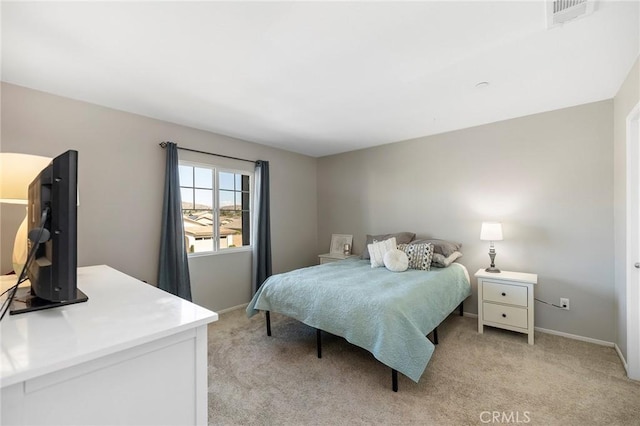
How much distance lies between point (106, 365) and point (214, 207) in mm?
3013

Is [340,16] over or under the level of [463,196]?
over

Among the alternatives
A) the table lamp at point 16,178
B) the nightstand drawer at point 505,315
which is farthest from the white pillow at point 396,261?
the table lamp at point 16,178

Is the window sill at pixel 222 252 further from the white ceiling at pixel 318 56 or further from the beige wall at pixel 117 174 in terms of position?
the white ceiling at pixel 318 56

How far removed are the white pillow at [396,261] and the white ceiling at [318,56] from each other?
1546mm

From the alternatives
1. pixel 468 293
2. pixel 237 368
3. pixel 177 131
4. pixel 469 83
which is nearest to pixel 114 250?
pixel 177 131

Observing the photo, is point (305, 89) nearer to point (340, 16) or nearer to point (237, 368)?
point (340, 16)

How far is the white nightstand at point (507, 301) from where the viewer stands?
275 cm

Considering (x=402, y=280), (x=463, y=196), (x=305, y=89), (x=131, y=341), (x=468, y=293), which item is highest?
(x=305, y=89)

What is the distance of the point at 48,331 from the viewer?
93cm

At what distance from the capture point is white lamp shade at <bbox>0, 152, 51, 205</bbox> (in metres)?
1.52

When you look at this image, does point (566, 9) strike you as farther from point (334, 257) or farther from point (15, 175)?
point (334, 257)

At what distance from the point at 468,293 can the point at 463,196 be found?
1.19m

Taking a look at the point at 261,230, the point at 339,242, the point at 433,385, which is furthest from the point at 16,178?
the point at 339,242

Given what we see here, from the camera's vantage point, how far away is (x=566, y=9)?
59.5 inches
